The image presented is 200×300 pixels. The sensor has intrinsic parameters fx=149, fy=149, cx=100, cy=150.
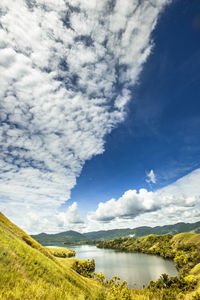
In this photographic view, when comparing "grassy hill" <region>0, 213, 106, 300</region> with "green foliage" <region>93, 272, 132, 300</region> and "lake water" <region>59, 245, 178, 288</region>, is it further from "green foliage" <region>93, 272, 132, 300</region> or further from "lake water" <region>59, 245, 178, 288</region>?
"lake water" <region>59, 245, 178, 288</region>

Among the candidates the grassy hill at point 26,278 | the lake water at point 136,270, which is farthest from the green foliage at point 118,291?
the lake water at point 136,270

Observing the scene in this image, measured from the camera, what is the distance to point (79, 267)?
84938 millimetres

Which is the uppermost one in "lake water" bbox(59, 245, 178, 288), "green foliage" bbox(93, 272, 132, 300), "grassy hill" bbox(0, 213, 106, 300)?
"grassy hill" bbox(0, 213, 106, 300)

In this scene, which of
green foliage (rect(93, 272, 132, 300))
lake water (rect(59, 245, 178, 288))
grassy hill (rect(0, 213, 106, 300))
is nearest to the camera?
grassy hill (rect(0, 213, 106, 300))

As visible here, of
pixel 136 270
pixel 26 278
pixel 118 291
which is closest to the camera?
pixel 26 278

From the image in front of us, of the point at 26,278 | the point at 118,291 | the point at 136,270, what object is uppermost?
the point at 26,278

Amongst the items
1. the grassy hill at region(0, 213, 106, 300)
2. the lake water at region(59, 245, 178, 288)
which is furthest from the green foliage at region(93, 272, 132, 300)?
the lake water at region(59, 245, 178, 288)

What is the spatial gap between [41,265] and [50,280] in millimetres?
2722

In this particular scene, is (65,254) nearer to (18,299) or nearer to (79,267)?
(79,267)

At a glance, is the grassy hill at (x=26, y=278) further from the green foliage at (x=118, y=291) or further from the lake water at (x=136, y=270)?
the lake water at (x=136, y=270)

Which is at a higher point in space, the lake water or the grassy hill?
the grassy hill

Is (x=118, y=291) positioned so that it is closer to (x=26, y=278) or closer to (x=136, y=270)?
(x=26, y=278)

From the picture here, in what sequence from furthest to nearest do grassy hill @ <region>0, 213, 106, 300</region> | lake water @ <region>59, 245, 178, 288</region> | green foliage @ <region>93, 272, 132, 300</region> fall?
lake water @ <region>59, 245, 178, 288</region> → green foliage @ <region>93, 272, 132, 300</region> → grassy hill @ <region>0, 213, 106, 300</region>

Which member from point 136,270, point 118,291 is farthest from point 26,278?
point 136,270
